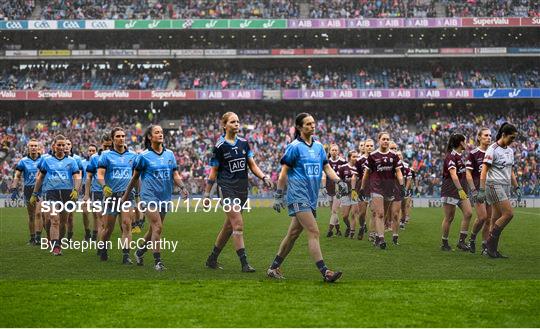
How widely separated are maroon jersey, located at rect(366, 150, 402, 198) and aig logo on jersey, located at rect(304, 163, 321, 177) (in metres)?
5.40

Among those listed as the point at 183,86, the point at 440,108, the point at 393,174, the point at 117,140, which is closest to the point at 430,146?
the point at 440,108

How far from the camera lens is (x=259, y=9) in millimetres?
57188

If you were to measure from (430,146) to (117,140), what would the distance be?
1463 inches

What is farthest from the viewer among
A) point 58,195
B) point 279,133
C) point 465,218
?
point 279,133

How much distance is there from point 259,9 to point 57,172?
44.0m

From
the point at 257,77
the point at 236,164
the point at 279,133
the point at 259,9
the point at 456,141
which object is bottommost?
the point at 236,164

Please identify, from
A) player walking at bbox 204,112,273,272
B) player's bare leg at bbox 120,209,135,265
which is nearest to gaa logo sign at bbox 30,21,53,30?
player's bare leg at bbox 120,209,135,265

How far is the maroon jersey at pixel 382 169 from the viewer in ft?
51.2

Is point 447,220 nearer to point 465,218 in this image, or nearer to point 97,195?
point 465,218

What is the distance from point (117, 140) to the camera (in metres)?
13.7

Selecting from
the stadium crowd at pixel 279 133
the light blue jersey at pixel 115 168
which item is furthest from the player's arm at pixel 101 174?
the stadium crowd at pixel 279 133

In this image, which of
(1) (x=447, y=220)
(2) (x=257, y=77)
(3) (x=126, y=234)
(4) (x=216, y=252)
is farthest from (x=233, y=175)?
(2) (x=257, y=77)

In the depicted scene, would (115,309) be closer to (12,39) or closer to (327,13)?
(327,13)

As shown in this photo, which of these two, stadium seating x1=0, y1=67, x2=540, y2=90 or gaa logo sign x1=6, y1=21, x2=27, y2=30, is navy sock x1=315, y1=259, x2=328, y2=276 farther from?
gaa logo sign x1=6, y1=21, x2=27, y2=30
